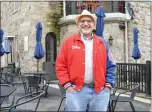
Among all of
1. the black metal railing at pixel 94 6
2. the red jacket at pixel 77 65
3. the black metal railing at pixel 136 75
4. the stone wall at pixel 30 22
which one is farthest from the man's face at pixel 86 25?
the stone wall at pixel 30 22

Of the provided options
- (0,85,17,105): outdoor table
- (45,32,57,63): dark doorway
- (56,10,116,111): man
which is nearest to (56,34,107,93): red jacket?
(56,10,116,111): man

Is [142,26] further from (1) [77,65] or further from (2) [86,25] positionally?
(1) [77,65]

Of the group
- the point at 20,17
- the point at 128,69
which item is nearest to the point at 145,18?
the point at 128,69

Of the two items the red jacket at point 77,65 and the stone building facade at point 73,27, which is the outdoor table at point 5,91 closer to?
the red jacket at point 77,65

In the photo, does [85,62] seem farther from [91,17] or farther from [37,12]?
[37,12]

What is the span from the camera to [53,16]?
14.3 meters

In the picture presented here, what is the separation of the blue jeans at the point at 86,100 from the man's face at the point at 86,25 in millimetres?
616

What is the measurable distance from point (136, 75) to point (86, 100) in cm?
609

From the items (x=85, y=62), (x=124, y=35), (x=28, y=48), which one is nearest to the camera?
(x=85, y=62)

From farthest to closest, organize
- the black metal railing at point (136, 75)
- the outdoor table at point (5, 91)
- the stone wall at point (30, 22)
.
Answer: the stone wall at point (30, 22)
the black metal railing at point (136, 75)
the outdoor table at point (5, 91)

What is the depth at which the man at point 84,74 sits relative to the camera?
3156 mm

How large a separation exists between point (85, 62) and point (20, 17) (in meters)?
12.6

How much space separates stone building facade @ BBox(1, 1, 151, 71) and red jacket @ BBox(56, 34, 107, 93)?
32.1 ft

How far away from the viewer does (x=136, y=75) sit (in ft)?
29.7
